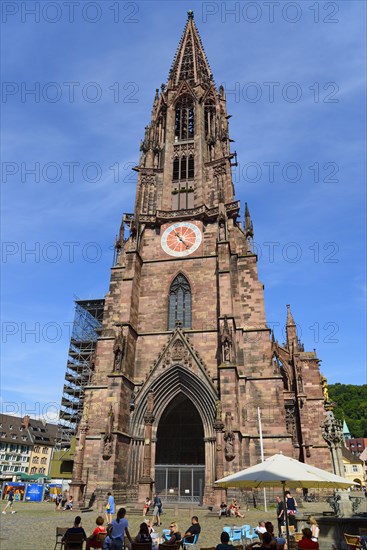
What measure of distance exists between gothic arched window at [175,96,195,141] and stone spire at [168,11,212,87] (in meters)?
2.33

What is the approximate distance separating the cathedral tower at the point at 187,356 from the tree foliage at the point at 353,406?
238 ft

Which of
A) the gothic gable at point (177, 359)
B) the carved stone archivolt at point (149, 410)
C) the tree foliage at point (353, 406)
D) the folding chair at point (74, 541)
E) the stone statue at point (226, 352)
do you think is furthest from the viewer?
the tree foliage at point (353, 406)

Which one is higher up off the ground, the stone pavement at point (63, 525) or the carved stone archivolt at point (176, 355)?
the carved stone archivolt at point (176, 355)

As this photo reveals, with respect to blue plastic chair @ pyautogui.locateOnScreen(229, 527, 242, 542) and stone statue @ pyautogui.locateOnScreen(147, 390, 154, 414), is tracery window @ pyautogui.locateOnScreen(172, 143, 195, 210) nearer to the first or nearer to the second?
stone statue @ pyautogui.locateOnScreen(147, 390, 154, 414)

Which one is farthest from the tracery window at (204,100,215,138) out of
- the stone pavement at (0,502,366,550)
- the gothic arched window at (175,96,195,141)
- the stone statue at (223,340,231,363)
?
the stone pavement at (0,502,366,550)

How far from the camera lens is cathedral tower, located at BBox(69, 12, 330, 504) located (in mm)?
18969

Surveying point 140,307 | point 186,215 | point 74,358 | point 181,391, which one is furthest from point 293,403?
point 74,358

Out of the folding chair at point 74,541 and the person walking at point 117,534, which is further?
the folding chair at point 74,541

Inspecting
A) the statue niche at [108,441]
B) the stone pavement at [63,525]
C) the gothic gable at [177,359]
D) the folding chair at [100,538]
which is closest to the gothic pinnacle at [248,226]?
the gothic gable at [177,359]

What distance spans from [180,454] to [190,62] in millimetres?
36366

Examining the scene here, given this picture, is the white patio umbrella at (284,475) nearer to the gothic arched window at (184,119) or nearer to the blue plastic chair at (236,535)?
the blue plastic chair at (236,535)

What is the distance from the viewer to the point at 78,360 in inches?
1869

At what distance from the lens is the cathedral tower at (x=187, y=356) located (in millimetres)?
18969

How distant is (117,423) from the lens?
731 inches
